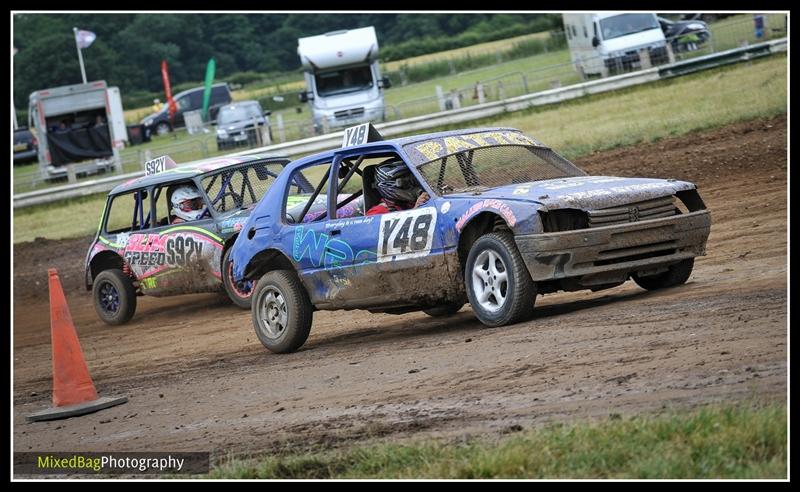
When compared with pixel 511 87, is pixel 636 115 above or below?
below

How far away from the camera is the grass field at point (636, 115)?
21.1 metres

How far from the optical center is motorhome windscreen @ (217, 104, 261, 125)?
121 ft

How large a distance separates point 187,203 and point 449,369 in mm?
7455

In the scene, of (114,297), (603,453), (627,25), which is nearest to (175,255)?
(114,297)

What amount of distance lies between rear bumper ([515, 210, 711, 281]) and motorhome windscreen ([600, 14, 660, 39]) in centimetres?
2480

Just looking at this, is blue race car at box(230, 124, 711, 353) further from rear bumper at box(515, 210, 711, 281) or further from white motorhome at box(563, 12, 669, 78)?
white motorhome at box(563, 12, 669, 78)

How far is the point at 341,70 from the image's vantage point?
115 feet

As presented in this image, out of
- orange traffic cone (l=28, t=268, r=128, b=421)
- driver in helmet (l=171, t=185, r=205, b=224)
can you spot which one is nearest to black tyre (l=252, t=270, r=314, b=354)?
orange traffic cone (l=28, t=268, r=128, b=421)

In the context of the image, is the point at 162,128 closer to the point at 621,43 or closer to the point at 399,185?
the point at 621,43

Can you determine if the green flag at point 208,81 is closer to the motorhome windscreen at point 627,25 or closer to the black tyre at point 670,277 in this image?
the motorhome windscreen at point 627,25

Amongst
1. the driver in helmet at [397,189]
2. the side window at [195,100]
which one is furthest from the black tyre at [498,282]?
the side window at [195,100]

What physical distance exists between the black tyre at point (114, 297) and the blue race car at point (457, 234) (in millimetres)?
4896

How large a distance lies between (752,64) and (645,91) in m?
2.33
